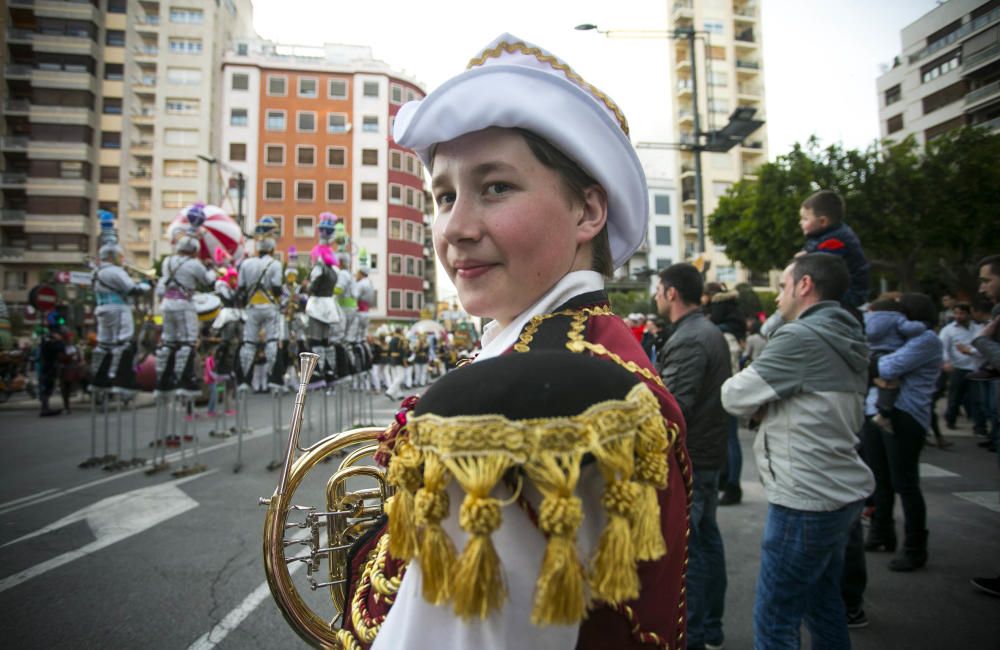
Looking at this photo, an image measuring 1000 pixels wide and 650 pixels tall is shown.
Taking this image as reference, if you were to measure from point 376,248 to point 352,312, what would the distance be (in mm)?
35451

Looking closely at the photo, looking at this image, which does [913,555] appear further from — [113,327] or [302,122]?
[302,122]

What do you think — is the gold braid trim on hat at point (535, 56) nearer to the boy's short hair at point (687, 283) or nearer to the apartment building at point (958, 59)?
the boy's short hair at point (687, 283)

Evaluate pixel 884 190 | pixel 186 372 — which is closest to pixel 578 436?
pixel 186 372

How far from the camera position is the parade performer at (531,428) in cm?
63

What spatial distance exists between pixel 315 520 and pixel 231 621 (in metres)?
2.27

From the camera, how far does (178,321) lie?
7082 millimetres

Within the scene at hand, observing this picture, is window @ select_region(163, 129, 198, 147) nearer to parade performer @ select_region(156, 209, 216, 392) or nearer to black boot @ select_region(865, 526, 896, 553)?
parade performer @ select_region(156, 209, 216, 392)

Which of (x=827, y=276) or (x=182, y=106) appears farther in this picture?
(x=182, y=106)

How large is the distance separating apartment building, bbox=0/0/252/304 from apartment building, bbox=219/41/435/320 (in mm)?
4589

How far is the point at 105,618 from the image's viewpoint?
9.96ft

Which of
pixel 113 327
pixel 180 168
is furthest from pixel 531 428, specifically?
pixel 180 168

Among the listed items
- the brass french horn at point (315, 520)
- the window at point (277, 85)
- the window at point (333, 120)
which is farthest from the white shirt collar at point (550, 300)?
the window at point (277, 85)

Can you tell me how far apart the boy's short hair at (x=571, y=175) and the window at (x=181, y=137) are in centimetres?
4491

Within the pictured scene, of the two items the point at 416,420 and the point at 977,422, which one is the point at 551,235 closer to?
the point at 416,420
